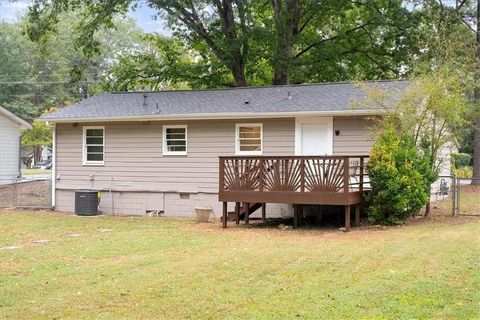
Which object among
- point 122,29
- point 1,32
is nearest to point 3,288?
point 1,32

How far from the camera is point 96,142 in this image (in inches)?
715

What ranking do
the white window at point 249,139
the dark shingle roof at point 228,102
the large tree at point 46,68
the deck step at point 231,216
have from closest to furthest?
1. the deck step at point 231,216
2. the dark shingle roof at point 228,102
3. the white window at point 249,139
4. the large tree at point 46,68

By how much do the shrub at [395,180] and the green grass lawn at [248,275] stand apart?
70 centimetres

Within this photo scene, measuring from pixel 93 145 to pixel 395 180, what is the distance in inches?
393

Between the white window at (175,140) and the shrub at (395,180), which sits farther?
the white window at (175,140)

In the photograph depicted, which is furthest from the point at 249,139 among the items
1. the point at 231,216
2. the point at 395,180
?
the point at 395,180

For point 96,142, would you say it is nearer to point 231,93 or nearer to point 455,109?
point 231,93

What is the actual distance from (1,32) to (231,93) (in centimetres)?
4251

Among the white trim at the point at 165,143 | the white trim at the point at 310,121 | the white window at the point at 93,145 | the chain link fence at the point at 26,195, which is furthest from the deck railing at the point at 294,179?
the chain link fence at the point at 26,195

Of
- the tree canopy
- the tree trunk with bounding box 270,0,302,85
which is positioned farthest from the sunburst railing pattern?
the tree canopy

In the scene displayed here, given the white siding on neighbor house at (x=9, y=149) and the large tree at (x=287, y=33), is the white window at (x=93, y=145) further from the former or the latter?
the white siding on neighbor house at (x=9, y=149)

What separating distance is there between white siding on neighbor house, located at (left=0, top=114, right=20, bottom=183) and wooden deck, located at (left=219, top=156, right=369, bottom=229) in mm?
15550

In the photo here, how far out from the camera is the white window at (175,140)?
16922mm

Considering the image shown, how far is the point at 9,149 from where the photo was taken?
2580 cm
